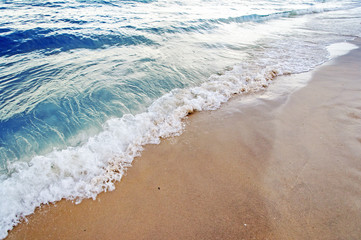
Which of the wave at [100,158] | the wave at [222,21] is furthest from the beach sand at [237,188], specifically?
the wave at [222,21]

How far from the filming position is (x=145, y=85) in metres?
4.61

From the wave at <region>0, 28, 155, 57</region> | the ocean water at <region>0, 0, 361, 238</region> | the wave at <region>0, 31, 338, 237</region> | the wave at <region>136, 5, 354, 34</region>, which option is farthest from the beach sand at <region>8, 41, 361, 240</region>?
the wave at <region>136, 5, 354, 34</region>

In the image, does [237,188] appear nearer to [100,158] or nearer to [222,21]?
[100,158]

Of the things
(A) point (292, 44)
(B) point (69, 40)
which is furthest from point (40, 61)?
(A) point (292, 44)

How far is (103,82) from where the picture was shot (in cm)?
460

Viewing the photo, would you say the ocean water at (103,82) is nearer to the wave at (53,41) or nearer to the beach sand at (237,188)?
the wave at (53,41)

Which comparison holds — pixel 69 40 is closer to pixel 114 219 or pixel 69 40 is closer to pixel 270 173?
pixel 114 219

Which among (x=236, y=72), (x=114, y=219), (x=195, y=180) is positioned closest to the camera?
(x=114, y=219)

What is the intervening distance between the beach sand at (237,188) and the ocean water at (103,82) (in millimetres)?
289

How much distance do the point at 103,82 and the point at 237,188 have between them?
3796mm

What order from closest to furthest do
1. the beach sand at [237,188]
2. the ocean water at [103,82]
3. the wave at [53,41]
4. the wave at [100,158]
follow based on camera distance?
the beach sand at [237,188], the wave at [100,158], the ocean water at [103,82], the wave at [53,41]

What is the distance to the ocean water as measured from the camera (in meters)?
2.53

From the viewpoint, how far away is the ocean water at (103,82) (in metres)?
2.53

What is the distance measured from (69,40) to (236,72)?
596 cm
